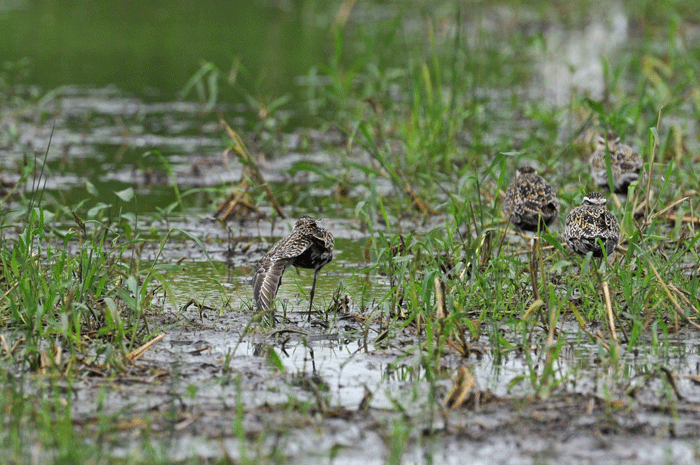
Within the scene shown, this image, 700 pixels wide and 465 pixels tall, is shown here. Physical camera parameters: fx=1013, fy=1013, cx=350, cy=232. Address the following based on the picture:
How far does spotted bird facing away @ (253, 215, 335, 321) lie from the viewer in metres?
6.72

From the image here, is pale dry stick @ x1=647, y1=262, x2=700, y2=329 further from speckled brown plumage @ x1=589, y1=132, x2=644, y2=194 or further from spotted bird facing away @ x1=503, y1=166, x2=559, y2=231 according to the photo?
speckled brown plumage @ x1=589, y1=132, x2=644, y2=194

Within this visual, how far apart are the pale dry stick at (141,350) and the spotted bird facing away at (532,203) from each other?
341 cm

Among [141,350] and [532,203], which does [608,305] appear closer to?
[532,203]

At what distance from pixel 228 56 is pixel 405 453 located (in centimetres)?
1612

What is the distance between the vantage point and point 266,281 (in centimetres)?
676

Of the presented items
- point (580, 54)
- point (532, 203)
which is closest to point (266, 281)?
point (532, 203)

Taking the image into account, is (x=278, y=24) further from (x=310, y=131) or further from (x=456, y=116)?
(x=456, y=116)

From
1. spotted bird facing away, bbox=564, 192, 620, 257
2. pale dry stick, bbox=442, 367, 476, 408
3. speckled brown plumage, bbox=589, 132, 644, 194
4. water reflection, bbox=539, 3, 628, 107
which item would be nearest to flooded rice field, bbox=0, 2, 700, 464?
pale dry stick, bbox=442, 367, 476, 408

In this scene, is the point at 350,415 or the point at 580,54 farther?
the point at 580,54

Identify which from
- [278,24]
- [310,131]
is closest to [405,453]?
[310,131]

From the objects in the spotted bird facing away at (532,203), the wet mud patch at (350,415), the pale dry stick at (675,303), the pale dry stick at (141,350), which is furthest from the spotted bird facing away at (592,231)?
the pale dry stick at (141,350)

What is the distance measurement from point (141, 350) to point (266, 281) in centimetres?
123

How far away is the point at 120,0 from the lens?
28.6 metres

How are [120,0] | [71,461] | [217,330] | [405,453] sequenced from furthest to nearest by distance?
[120,0], [217,330], [405,453], [71,461]
